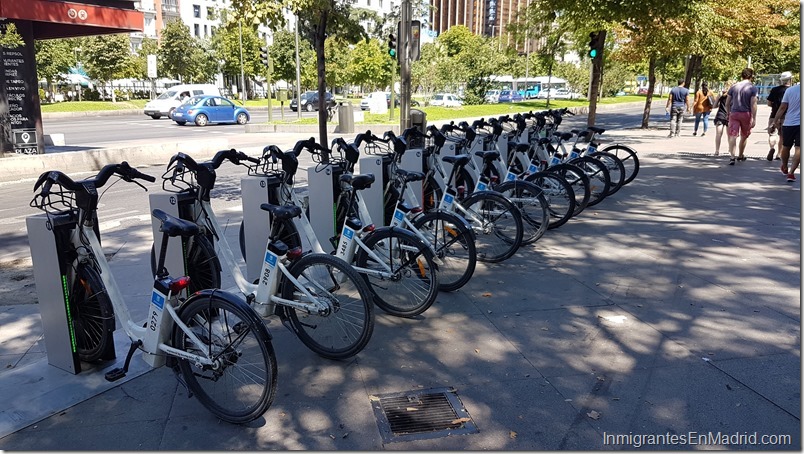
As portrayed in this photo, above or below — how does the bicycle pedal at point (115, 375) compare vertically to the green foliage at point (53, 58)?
below

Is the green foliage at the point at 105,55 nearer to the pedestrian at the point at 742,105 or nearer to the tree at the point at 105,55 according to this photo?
the tree at the point at 105,55

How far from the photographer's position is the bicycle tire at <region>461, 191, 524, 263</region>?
5809mm

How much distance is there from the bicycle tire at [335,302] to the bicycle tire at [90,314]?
42.7 inches

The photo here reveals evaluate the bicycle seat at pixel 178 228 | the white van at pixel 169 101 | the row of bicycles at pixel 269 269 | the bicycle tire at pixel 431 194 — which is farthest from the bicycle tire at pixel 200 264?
the white van at pixel 169 101

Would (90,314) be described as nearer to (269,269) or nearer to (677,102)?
(269,269)

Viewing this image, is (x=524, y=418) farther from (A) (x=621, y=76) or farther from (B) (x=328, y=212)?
(A) (x=621, y=76)

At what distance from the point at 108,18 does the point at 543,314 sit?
14.5 meters

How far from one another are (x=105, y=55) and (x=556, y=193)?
41930 mm

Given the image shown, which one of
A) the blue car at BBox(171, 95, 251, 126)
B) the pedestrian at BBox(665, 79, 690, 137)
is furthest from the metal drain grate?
the blue car at BBox(171, 95, 251, 126)

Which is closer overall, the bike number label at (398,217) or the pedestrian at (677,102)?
the bike number label at (398,217)

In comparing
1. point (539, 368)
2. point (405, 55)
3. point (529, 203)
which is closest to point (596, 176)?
point (529, 203)

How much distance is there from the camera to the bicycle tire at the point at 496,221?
581 cm

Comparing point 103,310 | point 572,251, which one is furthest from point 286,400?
point 572,251

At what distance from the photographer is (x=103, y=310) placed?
3.77m
